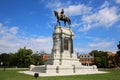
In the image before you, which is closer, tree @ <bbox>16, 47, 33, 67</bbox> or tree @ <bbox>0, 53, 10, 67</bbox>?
tree @ <bbox>16, 47, 33, 67</bbox>

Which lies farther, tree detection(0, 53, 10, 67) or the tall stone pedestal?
tree detection(0, 53, 10, 67)

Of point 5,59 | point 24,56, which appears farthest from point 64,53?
point 5,59

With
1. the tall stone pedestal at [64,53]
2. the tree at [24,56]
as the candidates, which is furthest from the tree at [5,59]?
the tall stone pedestal at [64,53]

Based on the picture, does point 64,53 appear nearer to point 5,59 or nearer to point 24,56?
point 24,56

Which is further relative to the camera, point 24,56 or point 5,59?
point 5,59

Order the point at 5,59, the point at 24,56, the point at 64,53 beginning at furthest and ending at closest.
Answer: the point at 5,59
the point at 24,56
the point at 64,53

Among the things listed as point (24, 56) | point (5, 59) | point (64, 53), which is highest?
point (24, 56)

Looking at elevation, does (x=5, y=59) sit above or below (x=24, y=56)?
below

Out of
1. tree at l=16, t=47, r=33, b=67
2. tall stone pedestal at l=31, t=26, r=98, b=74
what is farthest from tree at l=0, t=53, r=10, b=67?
tall stone pedestal at l=31, t=26, r=98, b=74

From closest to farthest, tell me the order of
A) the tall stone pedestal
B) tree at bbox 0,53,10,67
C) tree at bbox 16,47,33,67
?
1. the tall stone pedestal
2. tree at bbox 16,47,33,67
3. tree at bbox 0,53,10,67

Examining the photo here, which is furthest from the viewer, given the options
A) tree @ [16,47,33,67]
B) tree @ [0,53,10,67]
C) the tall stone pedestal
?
tree @ [0,53,10,67]

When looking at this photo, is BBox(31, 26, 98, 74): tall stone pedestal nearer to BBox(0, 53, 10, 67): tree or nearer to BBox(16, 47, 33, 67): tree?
BBox(16, 47, 33, 67): tree

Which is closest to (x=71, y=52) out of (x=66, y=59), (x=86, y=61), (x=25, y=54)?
(x=66, y=59)

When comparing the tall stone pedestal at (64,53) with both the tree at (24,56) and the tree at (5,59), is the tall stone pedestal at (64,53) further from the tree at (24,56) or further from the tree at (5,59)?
the tree at (5,59)
